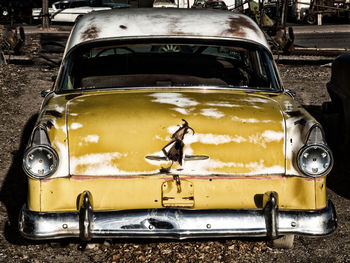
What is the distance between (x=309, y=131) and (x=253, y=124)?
0.35 m

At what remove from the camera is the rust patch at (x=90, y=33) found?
458 centimetres

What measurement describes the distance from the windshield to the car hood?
33.8 inches

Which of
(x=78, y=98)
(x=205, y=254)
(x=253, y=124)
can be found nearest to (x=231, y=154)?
(x=253, y=124)

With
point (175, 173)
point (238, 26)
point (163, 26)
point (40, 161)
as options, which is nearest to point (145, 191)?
point (175, 173)

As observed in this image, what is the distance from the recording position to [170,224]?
330 centimetres

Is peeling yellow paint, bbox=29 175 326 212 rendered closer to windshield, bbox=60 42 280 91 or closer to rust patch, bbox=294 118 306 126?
rust patch, bbox=294 118 306 126

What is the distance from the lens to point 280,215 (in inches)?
133

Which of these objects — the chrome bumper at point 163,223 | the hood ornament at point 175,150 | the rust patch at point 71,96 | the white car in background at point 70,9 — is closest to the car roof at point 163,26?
the rust patch at point 71,96

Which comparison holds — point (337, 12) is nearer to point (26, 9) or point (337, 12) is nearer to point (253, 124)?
point (26, 9)

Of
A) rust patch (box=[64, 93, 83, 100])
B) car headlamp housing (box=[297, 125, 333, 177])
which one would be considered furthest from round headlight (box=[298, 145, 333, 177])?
rust patch (box=[64, 93, 83, 100])

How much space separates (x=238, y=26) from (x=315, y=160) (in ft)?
5.66

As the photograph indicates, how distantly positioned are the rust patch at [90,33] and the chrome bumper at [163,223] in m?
1.75

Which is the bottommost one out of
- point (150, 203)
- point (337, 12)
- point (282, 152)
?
point (337, 12)

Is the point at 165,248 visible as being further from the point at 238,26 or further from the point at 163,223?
the point at 238,26
